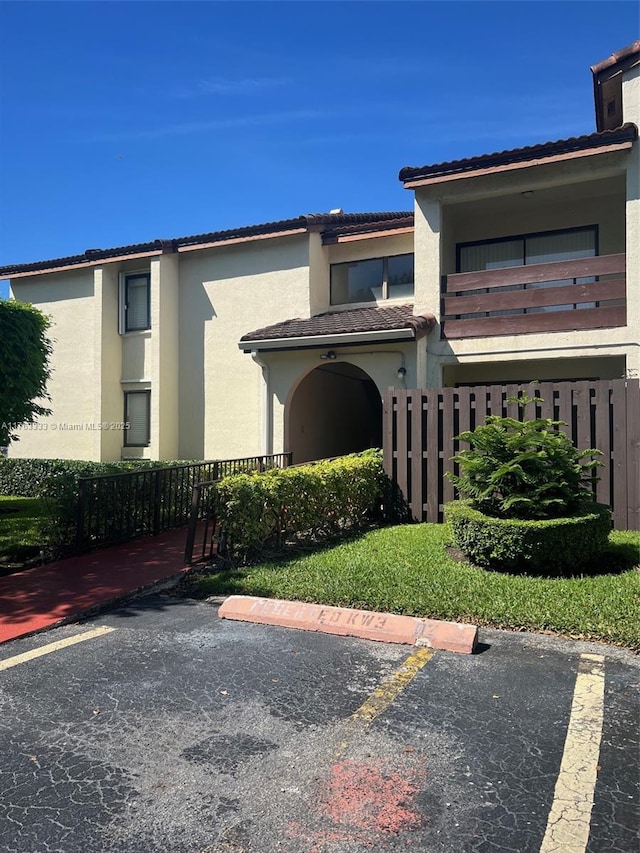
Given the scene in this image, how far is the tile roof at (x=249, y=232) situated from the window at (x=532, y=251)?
5.59 feet

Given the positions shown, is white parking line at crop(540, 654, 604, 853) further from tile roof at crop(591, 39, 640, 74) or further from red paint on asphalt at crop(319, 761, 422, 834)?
tile roof at crop(591, 39, 640, 74)

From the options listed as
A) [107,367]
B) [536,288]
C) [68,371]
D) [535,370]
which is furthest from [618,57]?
[68,371]

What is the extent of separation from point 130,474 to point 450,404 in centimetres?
519

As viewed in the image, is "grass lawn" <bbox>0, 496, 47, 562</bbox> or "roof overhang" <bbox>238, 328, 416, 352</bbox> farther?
"roof overhang" <bbox>238, 328, 416, 352</bbox>

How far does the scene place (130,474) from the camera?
9.45 metres

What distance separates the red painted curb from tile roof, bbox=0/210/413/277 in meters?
10.5

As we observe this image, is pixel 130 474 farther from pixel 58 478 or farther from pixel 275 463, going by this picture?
pixel 275 463

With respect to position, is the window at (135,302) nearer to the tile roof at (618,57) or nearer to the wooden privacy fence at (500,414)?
the wooden privacy fence at (500,414)

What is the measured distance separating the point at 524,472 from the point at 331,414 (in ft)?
31.1

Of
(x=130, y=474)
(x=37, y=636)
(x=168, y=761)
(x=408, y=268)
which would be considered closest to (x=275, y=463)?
(x=130, y=474)

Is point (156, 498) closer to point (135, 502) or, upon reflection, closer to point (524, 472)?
point (135, 502)

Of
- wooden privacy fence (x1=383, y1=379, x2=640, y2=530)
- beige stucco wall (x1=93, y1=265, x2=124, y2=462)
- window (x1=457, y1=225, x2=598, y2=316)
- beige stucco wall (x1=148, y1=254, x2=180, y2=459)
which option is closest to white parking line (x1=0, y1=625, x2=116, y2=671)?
wooden privacy fence (x1=383, y1=379, x2=640, y2=530)

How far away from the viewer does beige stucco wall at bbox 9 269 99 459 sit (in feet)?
57.0

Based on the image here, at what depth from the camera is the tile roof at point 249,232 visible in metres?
14.6
